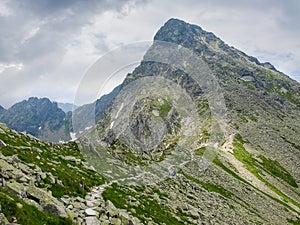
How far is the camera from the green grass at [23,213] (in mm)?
17969

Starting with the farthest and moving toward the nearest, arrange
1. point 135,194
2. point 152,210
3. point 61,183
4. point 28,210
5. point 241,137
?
point 241,137 < point 135,194 < point 152,210 < point 61,183 < point 28,210

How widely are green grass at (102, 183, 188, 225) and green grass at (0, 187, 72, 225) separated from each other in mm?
13004

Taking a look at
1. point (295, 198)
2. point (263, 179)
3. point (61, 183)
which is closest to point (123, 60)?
point (61, 183)

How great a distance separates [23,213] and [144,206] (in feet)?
72.8

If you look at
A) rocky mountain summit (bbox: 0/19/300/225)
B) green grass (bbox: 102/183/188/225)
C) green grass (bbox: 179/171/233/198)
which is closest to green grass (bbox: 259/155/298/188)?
rocky mountain summit (bbox: 0/19/300/225)

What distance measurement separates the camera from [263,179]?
123m

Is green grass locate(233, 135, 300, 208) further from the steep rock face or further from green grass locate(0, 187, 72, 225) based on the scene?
green grass locate(0, 187, 72, 225)

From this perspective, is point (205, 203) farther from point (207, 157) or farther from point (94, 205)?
point (207, 157)

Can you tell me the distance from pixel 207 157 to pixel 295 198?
3615cm

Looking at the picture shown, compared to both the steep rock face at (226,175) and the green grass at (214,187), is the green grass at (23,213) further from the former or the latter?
the green grass at (214,187)

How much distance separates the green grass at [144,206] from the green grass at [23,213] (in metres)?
13.0

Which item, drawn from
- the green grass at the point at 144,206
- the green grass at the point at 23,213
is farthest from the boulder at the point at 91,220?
the green grass at the point at 144,206

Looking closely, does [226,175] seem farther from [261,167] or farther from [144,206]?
[144,206]

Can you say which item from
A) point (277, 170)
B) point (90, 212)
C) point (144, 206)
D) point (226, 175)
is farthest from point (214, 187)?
point (277, 170)
